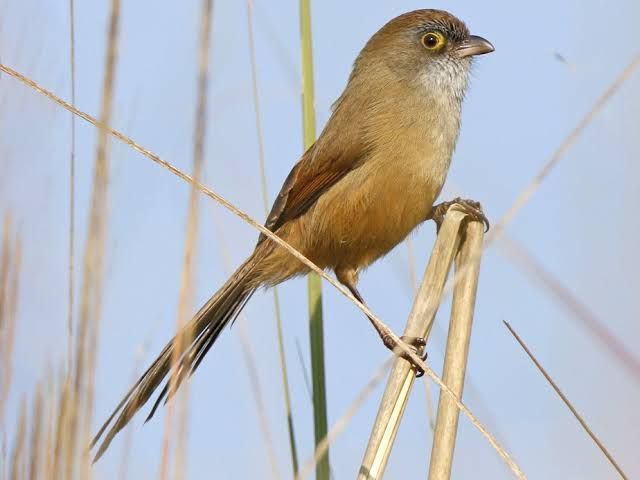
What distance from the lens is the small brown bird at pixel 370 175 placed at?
3383mm

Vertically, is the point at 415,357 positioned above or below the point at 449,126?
below

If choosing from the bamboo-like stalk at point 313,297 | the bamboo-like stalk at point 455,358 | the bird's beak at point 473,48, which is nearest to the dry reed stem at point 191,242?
the bamboo-like stalk at point 455,358

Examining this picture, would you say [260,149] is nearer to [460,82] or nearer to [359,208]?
[359,208]

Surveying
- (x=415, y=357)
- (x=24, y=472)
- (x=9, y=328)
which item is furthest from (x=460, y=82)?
(x=24, y=472)

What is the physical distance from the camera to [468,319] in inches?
85.1

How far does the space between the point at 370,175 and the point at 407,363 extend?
1555 millimetres

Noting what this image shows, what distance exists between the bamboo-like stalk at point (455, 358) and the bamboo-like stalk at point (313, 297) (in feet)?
1.45

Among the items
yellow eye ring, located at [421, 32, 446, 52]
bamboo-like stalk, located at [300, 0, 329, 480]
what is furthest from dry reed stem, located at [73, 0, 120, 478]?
yellow eye ring, located at [421, 32, 446, 52]

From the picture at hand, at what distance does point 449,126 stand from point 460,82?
356 millimetres

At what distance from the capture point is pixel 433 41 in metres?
3.94

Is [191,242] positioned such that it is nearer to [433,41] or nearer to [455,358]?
[455,358]

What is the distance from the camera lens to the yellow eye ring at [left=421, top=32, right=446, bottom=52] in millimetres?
3914

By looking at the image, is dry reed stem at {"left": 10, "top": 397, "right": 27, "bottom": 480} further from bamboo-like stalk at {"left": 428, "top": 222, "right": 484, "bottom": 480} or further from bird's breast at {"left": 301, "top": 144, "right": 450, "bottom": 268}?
bird's breast at {"left": 301, "top": 144, "right": 450, "bottom": 268}

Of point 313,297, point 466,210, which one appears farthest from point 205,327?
point 466,210
